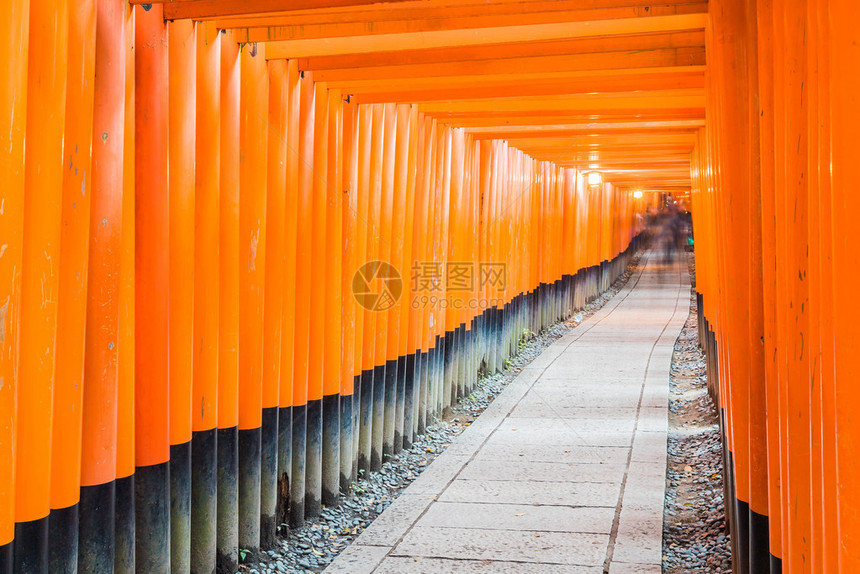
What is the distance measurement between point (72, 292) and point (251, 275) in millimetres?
1650

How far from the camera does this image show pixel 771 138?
117 inches

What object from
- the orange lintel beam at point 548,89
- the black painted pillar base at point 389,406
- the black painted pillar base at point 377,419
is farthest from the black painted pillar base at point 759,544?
the black painted pillar base at point 389,406

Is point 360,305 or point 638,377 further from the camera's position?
point 638,377

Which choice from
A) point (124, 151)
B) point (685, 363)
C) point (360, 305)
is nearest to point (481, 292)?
point (685, 363)

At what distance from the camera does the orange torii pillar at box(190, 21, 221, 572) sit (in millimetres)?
4375

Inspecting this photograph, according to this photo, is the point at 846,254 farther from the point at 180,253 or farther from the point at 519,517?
the point at 519,517

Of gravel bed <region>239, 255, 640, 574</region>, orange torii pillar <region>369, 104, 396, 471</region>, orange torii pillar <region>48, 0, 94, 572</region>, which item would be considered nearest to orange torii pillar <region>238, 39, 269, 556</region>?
gravel bed <region>239, 255, 640, 574</region>

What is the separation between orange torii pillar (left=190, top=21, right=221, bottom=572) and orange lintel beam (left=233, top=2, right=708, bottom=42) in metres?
0.25

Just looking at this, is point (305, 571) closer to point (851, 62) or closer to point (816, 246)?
point (816, 246)

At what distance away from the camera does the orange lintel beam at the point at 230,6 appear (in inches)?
155

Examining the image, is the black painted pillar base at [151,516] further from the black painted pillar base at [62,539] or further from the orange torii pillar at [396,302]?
the orange torii pillar at [396,302]

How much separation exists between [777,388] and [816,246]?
84 centimetres

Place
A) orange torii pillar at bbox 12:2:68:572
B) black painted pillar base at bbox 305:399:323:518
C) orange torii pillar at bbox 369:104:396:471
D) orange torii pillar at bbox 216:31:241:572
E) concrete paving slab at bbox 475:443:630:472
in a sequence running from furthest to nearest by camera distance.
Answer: concrete paving slab at bbox 475:443:630:472, orange torii pillar at bbox 369:104:396:471, black painted pillar base at bbox 305:399:323:518, orange torii pillar at bbox 216:31:241:572, orange torii pillar at bbox 12:2:68:572

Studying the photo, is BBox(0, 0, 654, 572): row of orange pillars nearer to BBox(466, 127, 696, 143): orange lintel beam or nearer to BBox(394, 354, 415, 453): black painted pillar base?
BBox(394, 354, 415, 453): black painted pillar base
